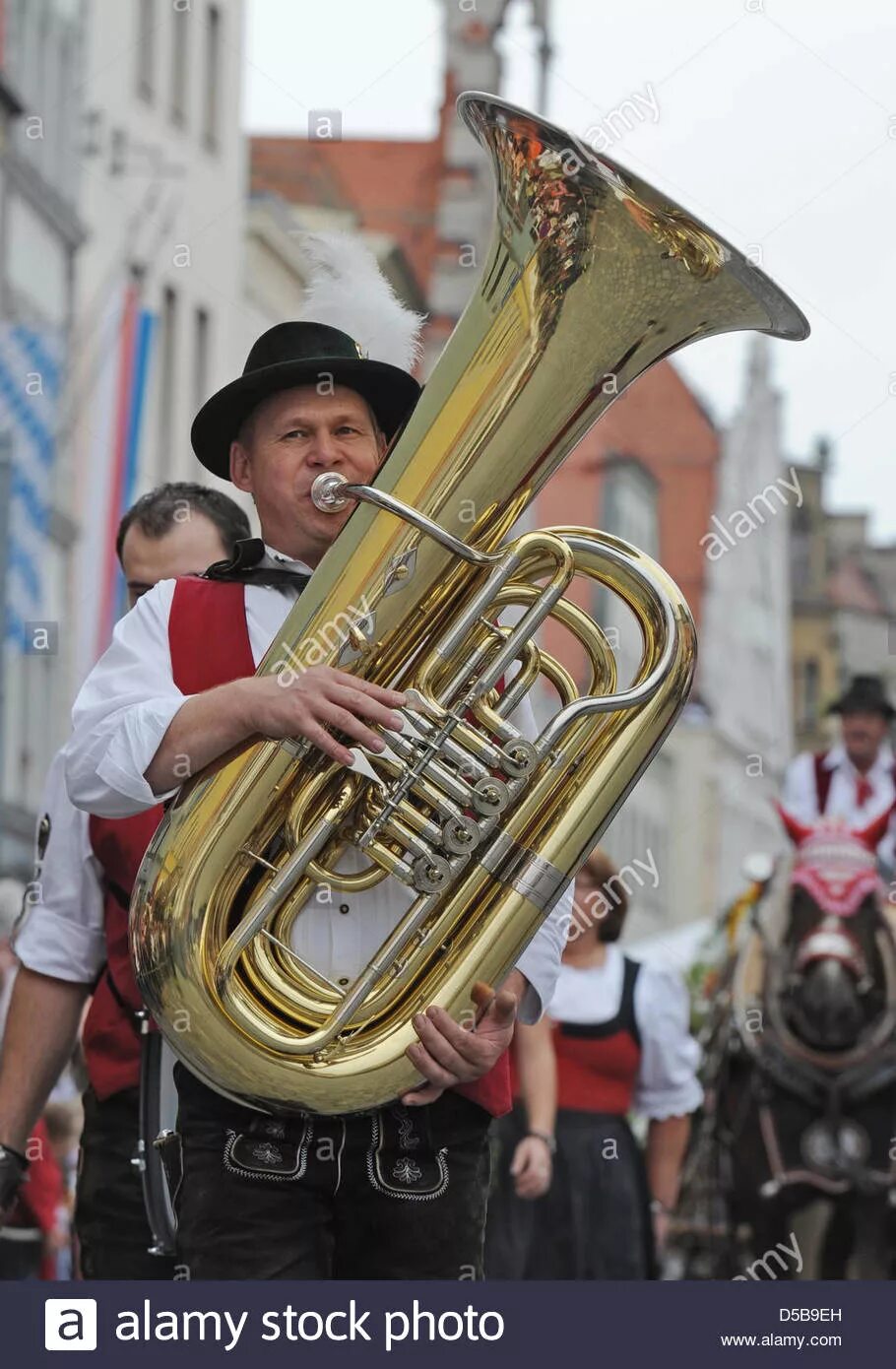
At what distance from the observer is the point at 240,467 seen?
4836 mm

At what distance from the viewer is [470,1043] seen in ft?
13.9

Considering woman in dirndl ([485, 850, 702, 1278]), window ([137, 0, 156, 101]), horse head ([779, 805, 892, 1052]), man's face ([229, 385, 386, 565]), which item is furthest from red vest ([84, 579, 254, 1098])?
window ([137, 0, 156, 101])

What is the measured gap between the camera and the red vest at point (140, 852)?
4578 mm

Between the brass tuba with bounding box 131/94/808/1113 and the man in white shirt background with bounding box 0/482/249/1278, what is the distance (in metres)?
0.83

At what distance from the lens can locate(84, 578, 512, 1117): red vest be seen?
4578 mm

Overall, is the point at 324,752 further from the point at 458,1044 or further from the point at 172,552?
the point at 172,552

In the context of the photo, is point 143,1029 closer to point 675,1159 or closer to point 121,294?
point 675,1159

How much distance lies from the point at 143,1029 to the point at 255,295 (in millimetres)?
23390

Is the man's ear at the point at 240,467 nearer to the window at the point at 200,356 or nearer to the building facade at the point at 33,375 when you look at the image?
the building facade at the point at 33,375

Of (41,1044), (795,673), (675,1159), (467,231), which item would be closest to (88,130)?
(467,231)

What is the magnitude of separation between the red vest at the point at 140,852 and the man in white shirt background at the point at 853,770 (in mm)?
6627

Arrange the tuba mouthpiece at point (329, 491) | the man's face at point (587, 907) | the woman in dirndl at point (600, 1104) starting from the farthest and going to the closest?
the woman in dirndl at point (600, 1104), the man's face at point (587, 907), the tuba mouthpiece at point (329, 491)

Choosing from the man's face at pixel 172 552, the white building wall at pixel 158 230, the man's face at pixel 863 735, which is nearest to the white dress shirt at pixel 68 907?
the man's face at pixel 172 552

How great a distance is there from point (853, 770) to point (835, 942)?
6.81 ft
